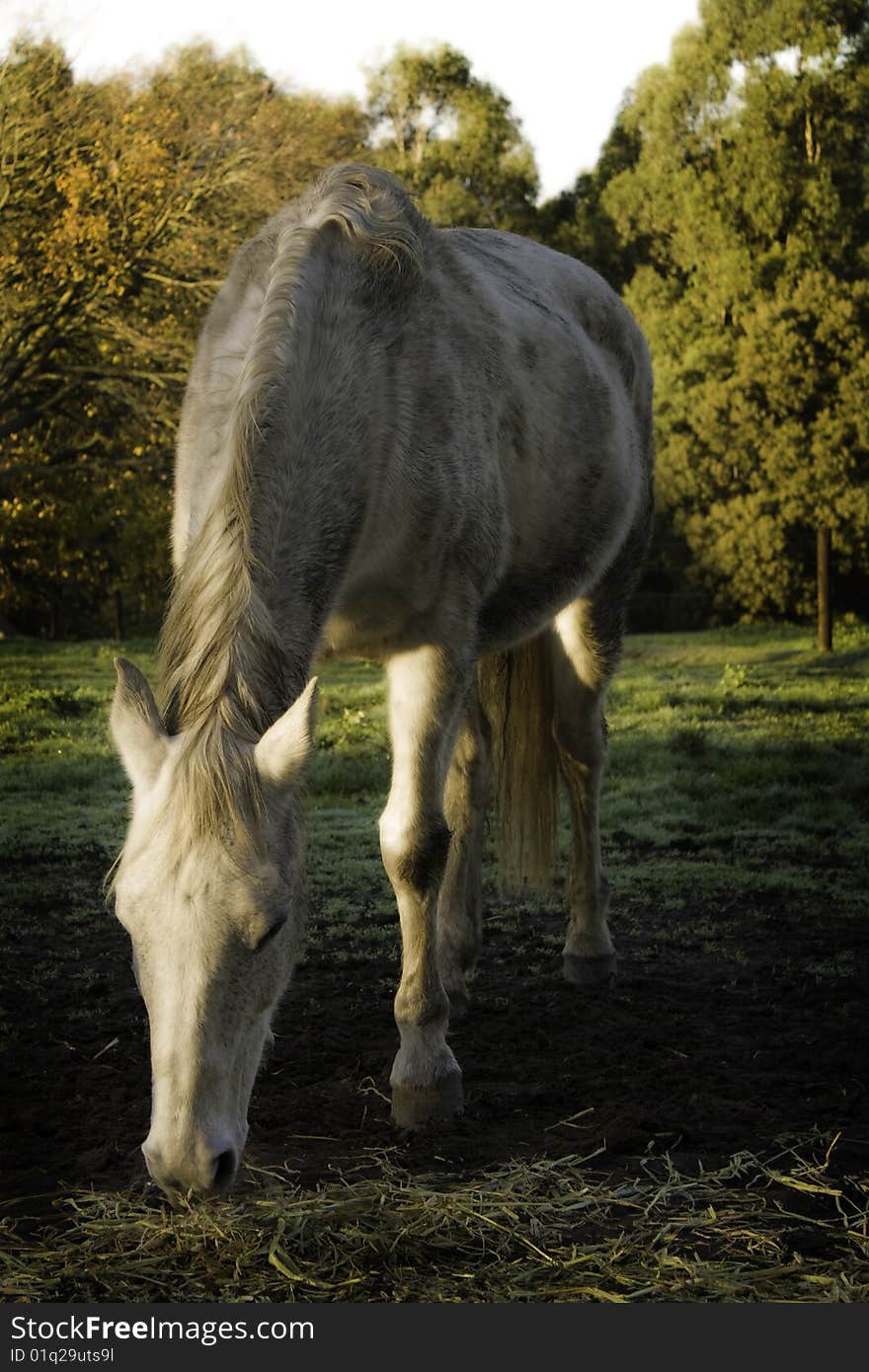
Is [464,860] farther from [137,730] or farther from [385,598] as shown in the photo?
[137,730]

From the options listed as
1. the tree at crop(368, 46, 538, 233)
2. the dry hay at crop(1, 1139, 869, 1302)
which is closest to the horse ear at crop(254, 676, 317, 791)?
the dry hay at crop(1, 1139, 869, 1302)

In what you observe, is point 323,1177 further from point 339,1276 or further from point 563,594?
point 563,594

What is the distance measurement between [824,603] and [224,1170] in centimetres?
849

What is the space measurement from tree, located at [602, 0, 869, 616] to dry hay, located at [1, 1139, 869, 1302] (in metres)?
8.04

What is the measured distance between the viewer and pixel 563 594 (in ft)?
13.6

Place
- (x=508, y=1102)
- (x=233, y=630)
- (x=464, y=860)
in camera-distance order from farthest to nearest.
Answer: (x=464, y=860), (x=508, y=1102), (x=233, y=630)

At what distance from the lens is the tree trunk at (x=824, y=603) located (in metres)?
9.84

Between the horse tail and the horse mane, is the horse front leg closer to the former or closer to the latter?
the horse mane

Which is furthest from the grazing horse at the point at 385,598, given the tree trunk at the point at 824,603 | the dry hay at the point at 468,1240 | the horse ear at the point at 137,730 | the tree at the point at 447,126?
the tree at the point at 447,126

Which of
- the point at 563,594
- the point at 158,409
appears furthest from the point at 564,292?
the point at 158,409

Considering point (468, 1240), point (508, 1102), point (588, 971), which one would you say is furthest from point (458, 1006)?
point (468, 1240)

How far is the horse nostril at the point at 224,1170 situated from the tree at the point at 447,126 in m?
11.2

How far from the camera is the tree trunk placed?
388 inches

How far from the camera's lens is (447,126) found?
12.6 m
